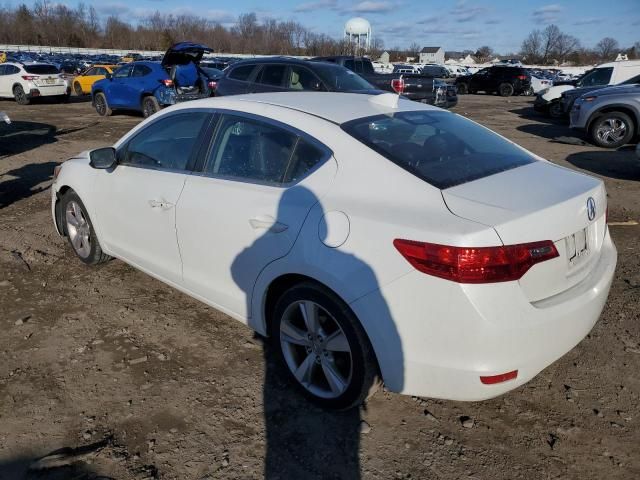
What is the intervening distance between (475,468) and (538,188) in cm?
142

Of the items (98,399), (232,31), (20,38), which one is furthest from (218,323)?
(232,31)

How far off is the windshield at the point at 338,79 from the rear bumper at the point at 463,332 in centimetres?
817

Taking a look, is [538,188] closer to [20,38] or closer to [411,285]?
[411,285]

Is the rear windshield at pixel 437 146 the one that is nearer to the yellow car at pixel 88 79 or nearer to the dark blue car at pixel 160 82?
the dark blue car at pixel 160 82

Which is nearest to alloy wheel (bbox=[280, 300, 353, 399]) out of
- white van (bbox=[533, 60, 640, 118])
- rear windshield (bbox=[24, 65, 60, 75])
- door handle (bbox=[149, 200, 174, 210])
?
door handle (bbox=[149, 200, 174, 210])

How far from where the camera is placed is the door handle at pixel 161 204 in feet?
11.1

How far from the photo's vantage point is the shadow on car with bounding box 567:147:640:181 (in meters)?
8.50

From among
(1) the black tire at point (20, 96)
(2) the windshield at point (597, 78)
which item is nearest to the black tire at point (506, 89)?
(2) the windshield at point (597, 78)

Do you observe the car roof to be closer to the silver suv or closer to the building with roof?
the silver suv

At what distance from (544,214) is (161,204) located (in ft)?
7.88

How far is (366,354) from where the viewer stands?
2.48 metres

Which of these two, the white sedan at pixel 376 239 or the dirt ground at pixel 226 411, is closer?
the white sedan at pixel 376 239

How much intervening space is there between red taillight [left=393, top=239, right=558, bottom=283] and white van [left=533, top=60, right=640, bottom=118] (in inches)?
618

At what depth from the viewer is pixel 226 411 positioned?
280 centimetres
